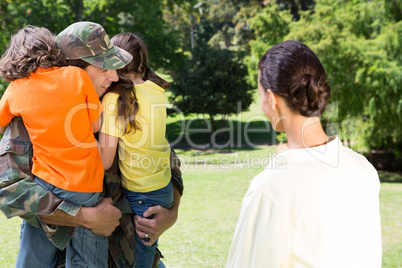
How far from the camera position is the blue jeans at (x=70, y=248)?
206 centimetres

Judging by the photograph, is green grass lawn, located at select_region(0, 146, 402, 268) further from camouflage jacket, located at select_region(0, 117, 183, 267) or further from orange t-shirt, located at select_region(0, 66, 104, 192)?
orange t-shirt, located at select_region(0, 66, 104, 192)

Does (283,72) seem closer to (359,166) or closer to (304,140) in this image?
(304,140)

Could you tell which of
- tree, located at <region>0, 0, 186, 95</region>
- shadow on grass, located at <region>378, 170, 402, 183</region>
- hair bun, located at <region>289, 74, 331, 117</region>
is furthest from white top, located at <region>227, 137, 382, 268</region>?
shadow on grass, located at <region>378, 170, 402, 183</region>

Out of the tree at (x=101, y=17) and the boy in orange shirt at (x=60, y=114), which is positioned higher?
the tree at (x=101, y=17)

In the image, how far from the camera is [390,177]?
45.6 feet

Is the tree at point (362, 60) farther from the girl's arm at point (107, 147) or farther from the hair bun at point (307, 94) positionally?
the hair bun at point (307, 94)

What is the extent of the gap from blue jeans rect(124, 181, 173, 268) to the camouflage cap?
2.28 ft

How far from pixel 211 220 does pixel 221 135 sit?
42.4 ft

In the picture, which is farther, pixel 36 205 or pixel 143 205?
pixel 143 205

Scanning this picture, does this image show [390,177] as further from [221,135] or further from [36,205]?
[36,205]

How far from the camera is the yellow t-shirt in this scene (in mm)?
2238

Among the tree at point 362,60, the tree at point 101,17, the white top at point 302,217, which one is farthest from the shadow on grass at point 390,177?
the white top at point 302,217

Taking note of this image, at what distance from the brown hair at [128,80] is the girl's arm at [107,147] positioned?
98 mm

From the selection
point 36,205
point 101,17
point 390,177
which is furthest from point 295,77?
point 101,17
